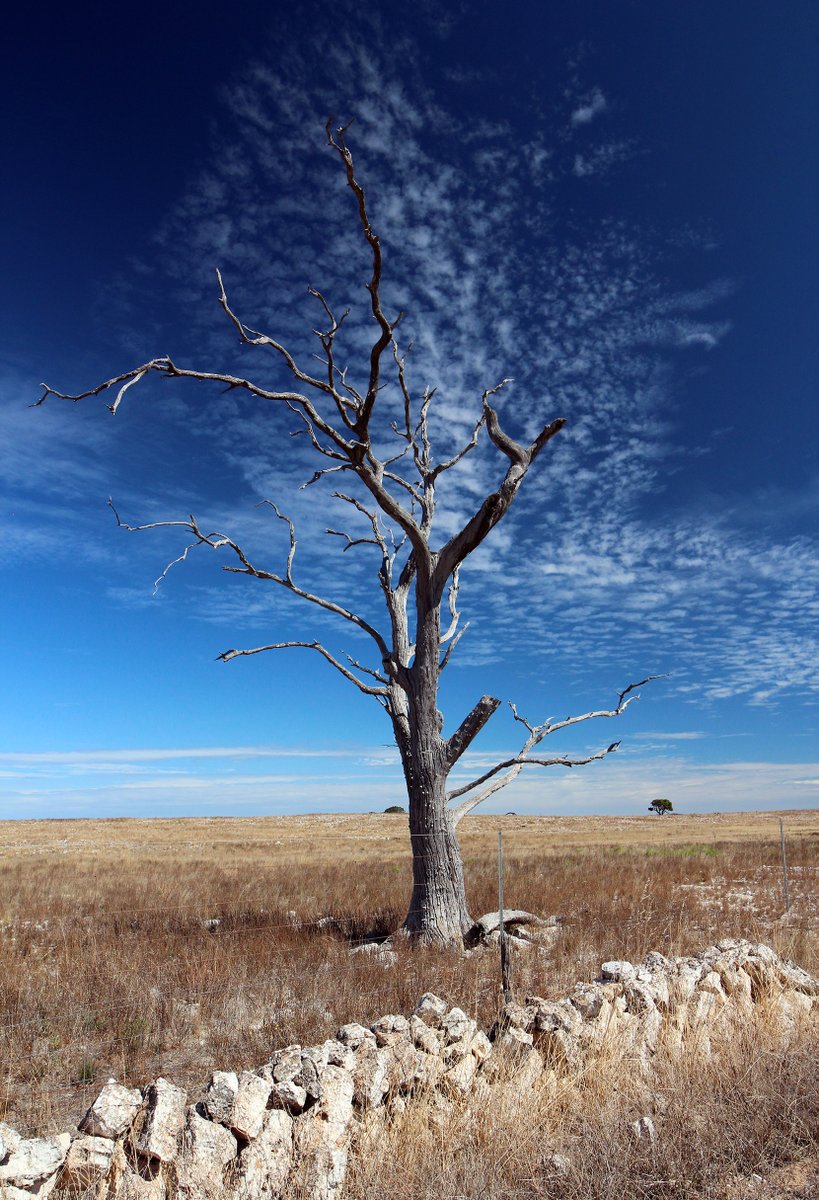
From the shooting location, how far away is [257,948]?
9.31 meters

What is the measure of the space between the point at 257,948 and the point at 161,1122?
5.67m

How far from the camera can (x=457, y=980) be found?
7.63 m

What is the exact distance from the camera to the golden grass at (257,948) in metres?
6.12

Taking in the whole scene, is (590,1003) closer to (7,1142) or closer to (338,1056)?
(338,1056)

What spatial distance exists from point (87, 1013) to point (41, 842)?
38358mm

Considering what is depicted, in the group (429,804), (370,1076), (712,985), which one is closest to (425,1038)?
(370,1076)

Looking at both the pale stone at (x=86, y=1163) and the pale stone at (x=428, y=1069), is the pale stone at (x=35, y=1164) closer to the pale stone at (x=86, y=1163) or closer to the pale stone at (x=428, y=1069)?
the pale stone at (x=86, y=1163)

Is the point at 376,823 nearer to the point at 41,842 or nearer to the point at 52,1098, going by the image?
the point at 41,842

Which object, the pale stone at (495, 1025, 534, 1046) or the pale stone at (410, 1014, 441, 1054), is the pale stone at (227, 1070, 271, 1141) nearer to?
the pale stone at (410, 1014, 441, 1054)

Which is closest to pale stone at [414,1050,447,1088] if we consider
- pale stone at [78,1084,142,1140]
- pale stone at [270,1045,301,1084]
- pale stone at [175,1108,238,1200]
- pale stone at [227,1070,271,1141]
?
pale stone at [270,1045,301,1084]

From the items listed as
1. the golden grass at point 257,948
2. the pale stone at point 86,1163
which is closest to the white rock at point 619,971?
the golden grass at point 257,948

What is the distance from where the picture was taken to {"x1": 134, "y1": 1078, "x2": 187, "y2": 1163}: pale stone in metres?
3.83

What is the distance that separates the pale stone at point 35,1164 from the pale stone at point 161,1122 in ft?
1.22

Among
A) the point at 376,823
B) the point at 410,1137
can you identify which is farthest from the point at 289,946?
the point at 376,823
